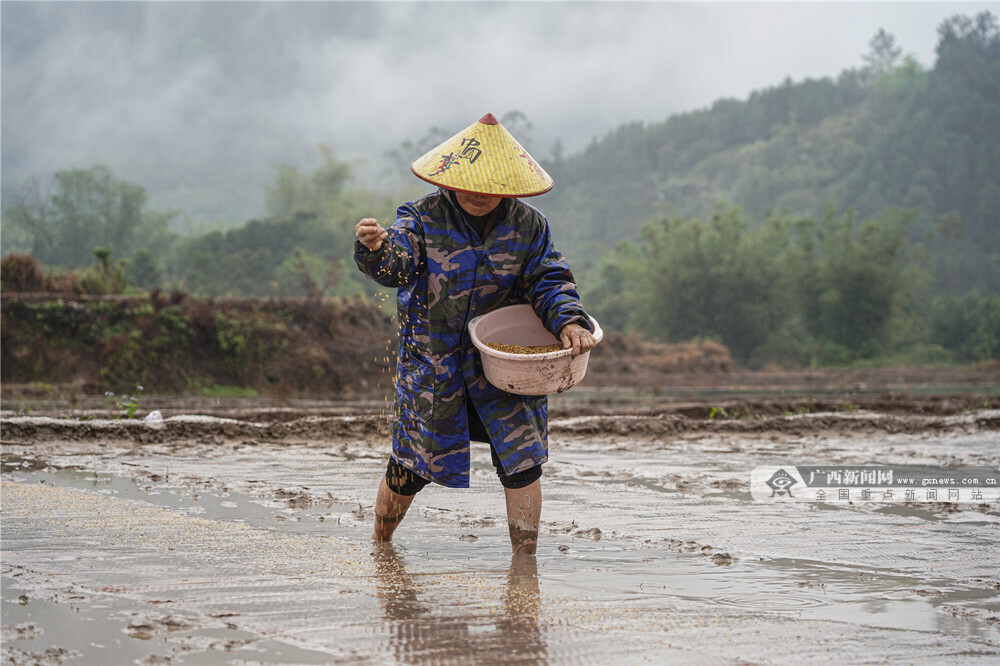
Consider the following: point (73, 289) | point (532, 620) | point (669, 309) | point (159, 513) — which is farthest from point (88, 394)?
point (669, 309)

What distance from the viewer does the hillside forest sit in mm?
35031

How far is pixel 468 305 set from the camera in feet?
11.9

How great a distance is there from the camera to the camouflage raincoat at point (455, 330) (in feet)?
11.7

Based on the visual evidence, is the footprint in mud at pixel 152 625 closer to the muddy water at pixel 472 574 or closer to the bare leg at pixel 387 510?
the muddy water at pixel 472 574

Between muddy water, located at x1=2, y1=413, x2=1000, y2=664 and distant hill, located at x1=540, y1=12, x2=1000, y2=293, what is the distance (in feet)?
124

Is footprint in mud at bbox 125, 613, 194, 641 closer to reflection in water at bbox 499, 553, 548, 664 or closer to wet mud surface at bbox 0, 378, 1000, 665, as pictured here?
wet mud surface at bbox 0, 378, 1000, 665

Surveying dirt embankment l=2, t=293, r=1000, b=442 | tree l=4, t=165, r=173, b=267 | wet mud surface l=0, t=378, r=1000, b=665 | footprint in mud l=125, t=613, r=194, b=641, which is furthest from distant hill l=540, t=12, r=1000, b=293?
footprint in mud l=125, t=613, r=194, b=641

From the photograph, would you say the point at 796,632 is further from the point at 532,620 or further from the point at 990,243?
the point at 990,243

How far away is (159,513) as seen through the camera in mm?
4336

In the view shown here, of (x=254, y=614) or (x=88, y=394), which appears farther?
(x=88, y=394)

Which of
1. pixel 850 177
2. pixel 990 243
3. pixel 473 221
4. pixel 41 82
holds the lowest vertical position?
pixel 473 221

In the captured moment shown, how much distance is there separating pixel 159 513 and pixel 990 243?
62.8m

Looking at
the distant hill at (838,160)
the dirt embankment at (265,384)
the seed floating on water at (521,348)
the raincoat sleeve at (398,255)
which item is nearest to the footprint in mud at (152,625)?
the raincoat sleeve at (398,255)

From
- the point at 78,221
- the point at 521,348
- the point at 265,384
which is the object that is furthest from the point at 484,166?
the point at 78,221
